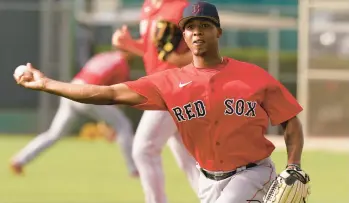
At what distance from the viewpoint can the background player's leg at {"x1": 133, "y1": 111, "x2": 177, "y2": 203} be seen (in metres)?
9.94

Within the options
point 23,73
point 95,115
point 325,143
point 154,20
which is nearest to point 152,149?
point 154,20

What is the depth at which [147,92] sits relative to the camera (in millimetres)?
6977

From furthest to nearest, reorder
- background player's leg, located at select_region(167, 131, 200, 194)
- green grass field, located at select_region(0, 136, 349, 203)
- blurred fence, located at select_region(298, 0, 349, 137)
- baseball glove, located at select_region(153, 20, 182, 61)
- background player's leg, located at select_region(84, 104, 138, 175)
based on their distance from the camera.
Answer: blurred fence, located at select_region(298, 0, 349, 137)
background player's leg, located at select_region(84, 104, 138, 175)
green grass field, located at select_region(0, 136, 349, 203)
background player's leg, located at select_region(167, 131, 200, 194)
baseball glove, located at select_region(153, 20, 182, 61)

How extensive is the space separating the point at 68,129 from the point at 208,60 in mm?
8409

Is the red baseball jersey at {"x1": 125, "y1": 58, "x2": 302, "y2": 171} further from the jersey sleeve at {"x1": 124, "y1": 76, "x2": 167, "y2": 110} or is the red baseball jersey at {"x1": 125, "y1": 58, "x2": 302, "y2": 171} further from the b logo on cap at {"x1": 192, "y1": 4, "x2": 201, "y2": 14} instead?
the b logo on cap at {"x1": 192, "y1": 4, "x2": 201, "y2": 14}

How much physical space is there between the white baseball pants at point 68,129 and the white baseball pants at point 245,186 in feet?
26.1

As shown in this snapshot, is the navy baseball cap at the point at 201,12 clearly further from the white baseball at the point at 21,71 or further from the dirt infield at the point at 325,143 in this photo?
the dirt infield at the point at 325,143

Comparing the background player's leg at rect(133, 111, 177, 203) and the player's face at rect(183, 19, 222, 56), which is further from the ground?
the player's face at rect(183, 19, 222, 56)

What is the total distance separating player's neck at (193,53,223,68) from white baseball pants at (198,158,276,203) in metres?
0.69

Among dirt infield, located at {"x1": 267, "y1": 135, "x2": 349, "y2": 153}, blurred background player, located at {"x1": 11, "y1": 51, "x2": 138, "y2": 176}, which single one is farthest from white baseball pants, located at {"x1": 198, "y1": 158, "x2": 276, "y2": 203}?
dirt infield, located at {"x1": 267, "y1": 135, "x2": 349, "y2": 153}

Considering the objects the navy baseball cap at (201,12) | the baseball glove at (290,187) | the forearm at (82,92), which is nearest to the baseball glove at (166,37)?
the navy baseball cap at (201,12)

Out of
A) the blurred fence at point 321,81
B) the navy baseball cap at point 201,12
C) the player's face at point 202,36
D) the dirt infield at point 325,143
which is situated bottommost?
the dirt infield at point 325,143

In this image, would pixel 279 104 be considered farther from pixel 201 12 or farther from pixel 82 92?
pixel 82 92

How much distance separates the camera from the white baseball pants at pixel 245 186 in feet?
23.1
